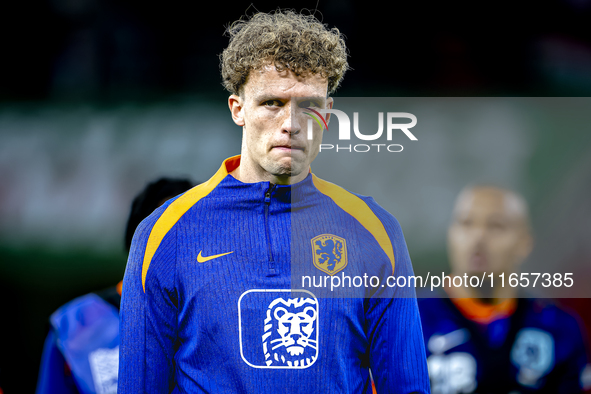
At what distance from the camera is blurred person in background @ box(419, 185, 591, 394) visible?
1.63 m

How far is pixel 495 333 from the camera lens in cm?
171

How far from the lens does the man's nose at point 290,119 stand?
3.91 feet

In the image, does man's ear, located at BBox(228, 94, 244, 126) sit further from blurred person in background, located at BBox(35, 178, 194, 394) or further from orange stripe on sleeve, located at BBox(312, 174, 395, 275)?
blurred person in background, located at BBox(35, 178, 194, 394)

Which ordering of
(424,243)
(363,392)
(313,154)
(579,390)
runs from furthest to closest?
1. (579,390)
2. (424,243)
3. (313,154)
4. (363,392)

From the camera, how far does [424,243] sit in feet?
5.24

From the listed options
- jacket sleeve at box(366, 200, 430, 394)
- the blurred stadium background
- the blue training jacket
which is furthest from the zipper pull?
the blurred stadium background

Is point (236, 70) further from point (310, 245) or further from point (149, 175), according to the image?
point (149, 175)

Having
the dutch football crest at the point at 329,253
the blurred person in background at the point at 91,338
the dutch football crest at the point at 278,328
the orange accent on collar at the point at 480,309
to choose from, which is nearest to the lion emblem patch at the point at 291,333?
the dutch football crest at the point at 278,328

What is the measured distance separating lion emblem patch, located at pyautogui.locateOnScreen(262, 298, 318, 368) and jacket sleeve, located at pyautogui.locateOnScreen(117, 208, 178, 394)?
0.78 feet

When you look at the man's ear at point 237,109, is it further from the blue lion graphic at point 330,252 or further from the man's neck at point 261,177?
the blue lion graphic at point 330,252

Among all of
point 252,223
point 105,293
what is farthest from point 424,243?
point 105,293

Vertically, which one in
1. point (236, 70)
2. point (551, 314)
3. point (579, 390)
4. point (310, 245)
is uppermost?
point (236, 70)

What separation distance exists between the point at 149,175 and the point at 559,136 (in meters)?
1.54

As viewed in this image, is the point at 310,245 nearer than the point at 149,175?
Yes
